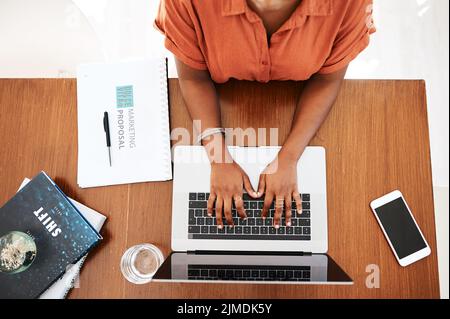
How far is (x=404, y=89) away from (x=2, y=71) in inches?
51.1

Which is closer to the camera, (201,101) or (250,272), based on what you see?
(250,272)

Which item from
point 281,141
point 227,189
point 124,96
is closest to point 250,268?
point 227,189

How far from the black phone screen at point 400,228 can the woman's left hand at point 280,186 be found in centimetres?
21

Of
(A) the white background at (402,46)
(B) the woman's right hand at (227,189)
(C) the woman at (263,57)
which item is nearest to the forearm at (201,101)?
(C) the woman at (263,57)

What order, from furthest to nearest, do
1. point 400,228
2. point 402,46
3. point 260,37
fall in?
point 402,46
point 400,228
point 260,37

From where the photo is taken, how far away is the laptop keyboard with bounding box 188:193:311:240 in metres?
0.82

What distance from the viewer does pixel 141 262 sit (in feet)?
2.84

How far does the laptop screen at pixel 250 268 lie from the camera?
29.3 inches

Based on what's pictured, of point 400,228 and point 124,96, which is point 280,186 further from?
point 124,96

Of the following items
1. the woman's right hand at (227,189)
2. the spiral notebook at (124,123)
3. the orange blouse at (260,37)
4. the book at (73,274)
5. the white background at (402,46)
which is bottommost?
the book at (73,274)

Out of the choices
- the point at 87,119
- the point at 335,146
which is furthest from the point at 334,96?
the point at 87,119

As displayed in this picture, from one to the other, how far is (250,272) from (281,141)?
0.33 m

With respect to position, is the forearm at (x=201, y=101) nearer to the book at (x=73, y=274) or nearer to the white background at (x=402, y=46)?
the book at (x=73, y=274)

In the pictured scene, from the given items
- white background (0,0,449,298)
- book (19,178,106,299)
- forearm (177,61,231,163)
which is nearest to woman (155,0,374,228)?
forearm (177,61,231,163)
